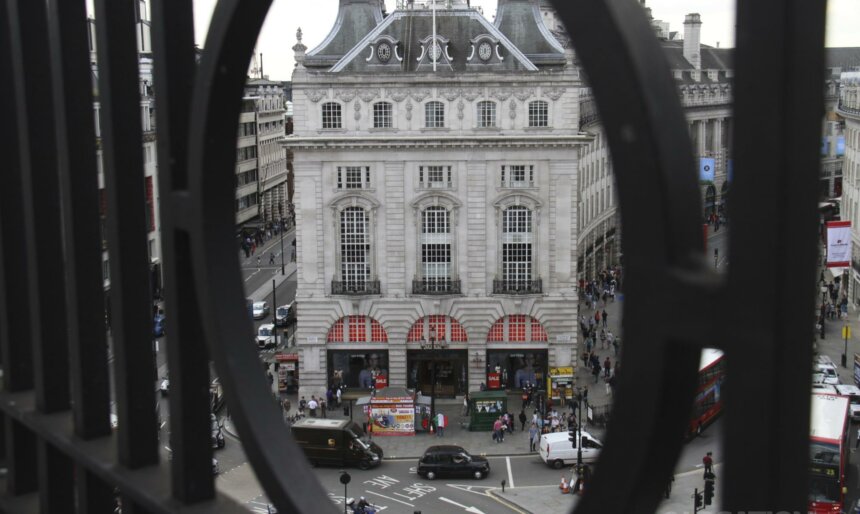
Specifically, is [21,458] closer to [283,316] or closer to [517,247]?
[517,247]

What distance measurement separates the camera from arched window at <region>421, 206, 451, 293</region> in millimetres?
41219

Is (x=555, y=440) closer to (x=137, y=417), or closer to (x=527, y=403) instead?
(x=527, y=403)

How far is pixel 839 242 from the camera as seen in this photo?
30.8m

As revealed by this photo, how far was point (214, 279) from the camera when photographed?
3211 mm

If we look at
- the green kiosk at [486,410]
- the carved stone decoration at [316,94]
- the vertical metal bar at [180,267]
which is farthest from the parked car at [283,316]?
the vertical metal bar at [180,267]

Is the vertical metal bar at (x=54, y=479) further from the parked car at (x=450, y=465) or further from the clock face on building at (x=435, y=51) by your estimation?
the clock face on building at (x=435, y=51)

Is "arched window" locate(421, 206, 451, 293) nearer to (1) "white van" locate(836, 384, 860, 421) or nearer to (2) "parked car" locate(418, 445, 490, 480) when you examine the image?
(2) "parked car" locate(418, 445, 490, 480)

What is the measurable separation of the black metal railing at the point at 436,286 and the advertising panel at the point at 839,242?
14060mm

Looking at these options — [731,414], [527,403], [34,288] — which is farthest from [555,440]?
[731,414]

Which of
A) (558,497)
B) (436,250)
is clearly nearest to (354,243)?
(436,250)

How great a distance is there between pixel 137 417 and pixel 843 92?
64048mm

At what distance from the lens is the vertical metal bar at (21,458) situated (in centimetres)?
495

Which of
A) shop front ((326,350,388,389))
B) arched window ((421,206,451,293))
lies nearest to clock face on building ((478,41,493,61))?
arched window ((421,206,451,293))

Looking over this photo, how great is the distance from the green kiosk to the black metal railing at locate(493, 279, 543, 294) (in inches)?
208
